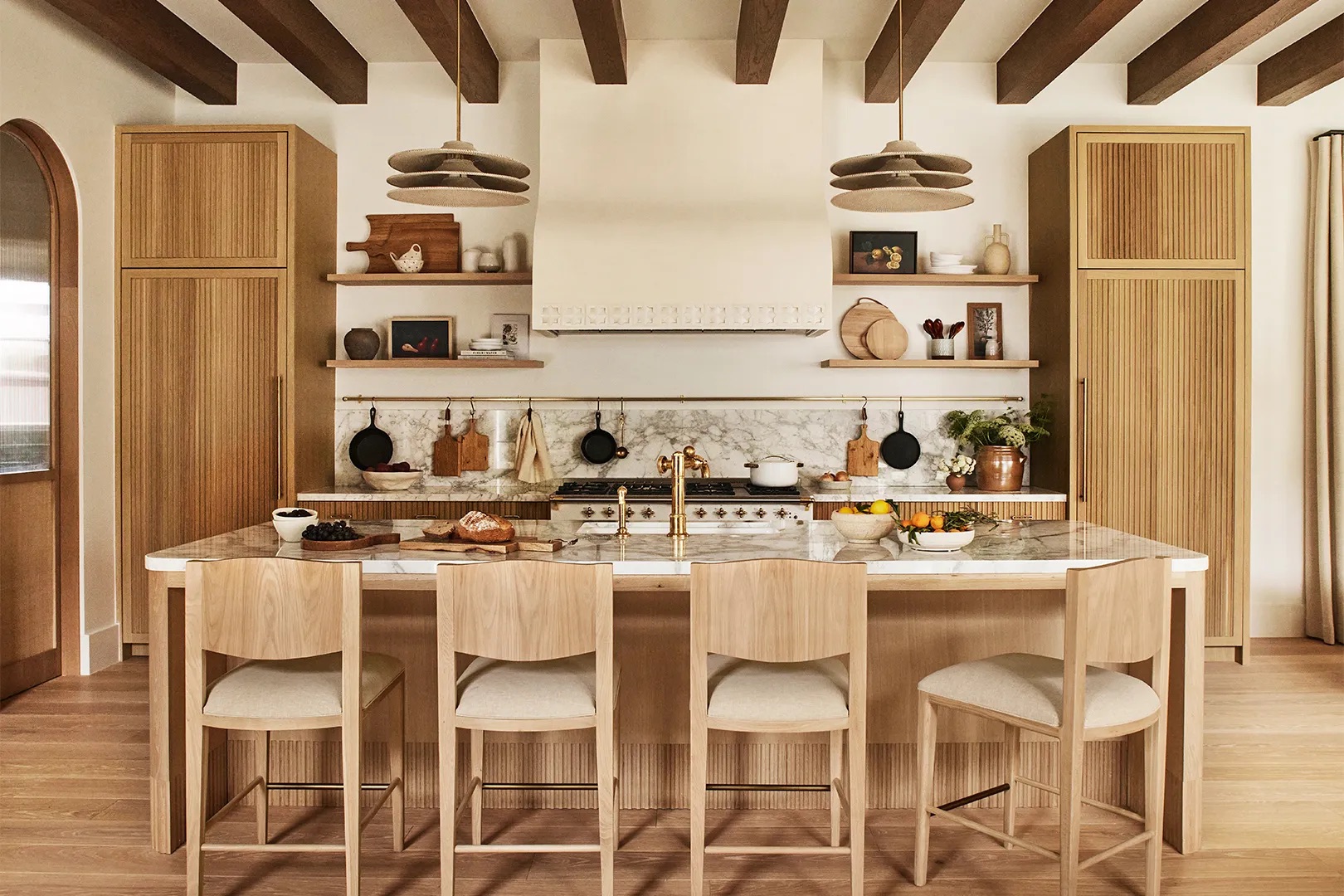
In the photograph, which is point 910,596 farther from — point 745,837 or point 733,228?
point 733,228

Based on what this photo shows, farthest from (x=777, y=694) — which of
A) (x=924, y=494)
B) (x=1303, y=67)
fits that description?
(x=1303, y=67)

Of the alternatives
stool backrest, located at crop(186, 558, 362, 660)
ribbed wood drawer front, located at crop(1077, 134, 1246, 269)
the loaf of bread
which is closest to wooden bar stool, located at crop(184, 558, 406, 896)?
stool backrest, located at crop(186, 558, 362, 660)

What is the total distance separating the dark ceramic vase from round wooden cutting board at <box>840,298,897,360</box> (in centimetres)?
249

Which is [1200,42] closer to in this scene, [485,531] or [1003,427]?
[1003,427]

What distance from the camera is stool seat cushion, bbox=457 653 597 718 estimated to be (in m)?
2.34

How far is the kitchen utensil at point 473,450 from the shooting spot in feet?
17.3

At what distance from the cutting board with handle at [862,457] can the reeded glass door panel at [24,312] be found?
12.7 feet

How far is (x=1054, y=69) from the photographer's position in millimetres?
4707

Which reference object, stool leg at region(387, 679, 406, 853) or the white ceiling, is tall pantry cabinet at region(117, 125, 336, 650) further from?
stool leg at region(387, 679, 406, 853)

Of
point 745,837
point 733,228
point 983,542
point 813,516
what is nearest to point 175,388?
point 733,228

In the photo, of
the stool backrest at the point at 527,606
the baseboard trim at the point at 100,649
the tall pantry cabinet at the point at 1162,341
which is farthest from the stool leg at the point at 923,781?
the baseboard trim at the point at 100,649

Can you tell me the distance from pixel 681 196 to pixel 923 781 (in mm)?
3024

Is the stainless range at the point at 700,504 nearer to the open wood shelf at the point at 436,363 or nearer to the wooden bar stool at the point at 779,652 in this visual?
the open wood shelf at the point at 436,363

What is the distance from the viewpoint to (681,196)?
15.3ft
